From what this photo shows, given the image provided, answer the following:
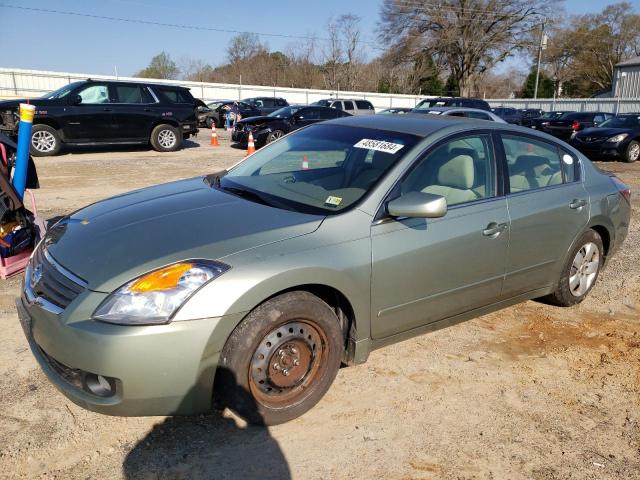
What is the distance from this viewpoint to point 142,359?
2.39 meters

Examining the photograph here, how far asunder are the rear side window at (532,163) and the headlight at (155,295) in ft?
7.98

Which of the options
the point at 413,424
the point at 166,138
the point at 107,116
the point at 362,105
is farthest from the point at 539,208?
the point at 362,105

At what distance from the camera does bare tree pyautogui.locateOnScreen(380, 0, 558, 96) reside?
164 ft

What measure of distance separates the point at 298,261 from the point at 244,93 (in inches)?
1482

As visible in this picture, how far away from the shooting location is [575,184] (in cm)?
429

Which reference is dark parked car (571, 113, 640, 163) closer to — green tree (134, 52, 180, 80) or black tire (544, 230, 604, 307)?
black tire (544, 230, 604, 307)

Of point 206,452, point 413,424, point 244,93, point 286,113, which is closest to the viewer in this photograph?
point 206,452

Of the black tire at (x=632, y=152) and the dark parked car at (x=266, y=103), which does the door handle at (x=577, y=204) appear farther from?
the dark parked car at (x=266, y=103)

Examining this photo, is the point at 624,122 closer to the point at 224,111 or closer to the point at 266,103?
the point at 224,111

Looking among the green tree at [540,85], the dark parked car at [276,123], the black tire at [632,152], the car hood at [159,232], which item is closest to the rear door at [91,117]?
the dark parked car at [276,123]

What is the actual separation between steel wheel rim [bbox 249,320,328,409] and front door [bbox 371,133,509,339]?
43 cm

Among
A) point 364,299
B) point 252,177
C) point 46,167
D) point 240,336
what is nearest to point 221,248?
point 240,336

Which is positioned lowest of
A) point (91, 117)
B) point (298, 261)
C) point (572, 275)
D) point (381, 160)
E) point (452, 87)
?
point (572, 275)

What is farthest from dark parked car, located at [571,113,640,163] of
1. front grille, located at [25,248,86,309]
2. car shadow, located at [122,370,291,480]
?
front grille, located at [25,248,86,309]
